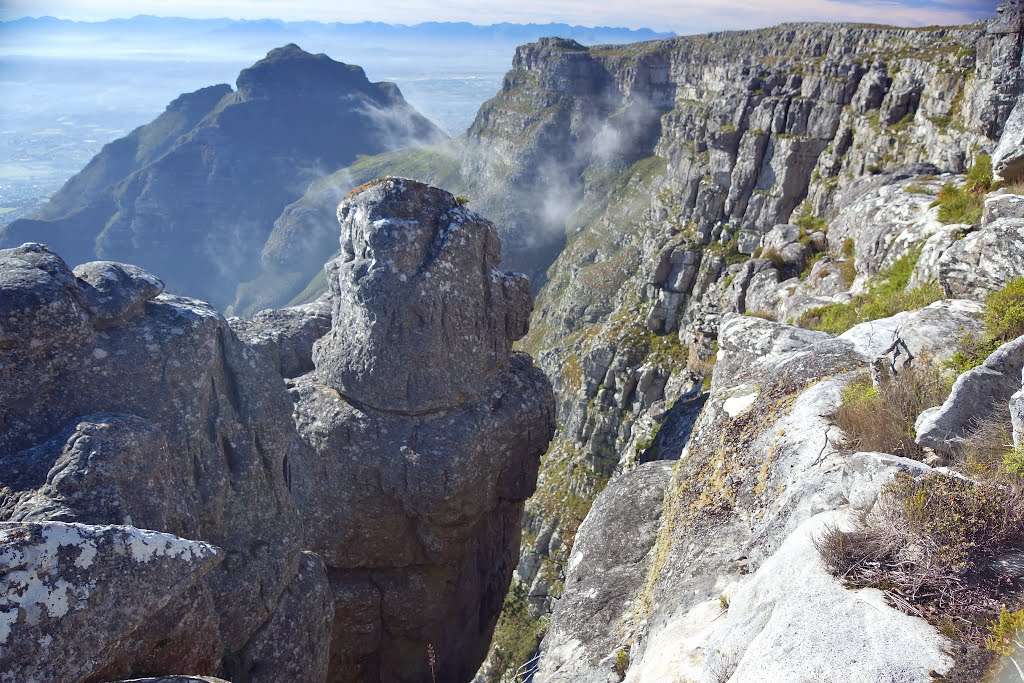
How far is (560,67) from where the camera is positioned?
162 metres

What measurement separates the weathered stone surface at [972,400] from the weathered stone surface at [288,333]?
66.4 ft

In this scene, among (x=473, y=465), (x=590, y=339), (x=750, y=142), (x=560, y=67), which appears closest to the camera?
(x=473, y=465)

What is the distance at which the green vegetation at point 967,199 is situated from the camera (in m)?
18.5

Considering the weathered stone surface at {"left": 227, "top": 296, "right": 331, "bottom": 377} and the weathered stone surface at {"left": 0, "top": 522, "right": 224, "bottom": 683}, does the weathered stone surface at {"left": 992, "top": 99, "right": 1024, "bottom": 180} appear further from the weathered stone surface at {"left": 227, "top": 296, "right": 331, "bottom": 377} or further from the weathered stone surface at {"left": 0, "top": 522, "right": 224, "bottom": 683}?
the weathered stone surface at {"left": 227, "top": 296, "right": 331, "bottom": 377}

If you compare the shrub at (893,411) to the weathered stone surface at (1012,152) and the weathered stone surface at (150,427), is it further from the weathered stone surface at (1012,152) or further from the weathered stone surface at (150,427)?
the weathered stone surface at (1012,152)

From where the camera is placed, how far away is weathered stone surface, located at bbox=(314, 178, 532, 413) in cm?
1975

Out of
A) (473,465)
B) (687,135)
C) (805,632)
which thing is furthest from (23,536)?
(687,135)

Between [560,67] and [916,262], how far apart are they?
161 metres

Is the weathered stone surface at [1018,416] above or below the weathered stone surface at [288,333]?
above

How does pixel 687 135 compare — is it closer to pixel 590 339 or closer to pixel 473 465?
pixel 590 339

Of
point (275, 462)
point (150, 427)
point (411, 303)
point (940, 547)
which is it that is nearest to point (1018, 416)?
point (940, 547)

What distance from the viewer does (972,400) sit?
7.93 m

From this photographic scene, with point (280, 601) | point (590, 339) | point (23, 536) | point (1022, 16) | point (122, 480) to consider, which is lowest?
point (590, 339)

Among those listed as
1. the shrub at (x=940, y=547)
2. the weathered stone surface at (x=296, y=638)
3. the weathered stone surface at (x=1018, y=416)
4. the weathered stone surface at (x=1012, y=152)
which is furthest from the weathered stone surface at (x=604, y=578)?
the weathered stone surface at (x=1012, y=152)
